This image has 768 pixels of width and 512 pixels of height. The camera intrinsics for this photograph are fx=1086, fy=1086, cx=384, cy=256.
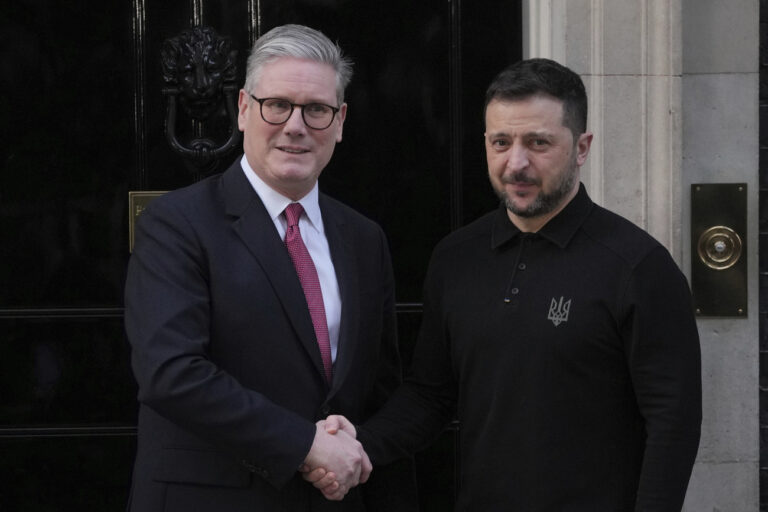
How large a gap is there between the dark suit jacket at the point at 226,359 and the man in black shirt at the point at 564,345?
14 cm

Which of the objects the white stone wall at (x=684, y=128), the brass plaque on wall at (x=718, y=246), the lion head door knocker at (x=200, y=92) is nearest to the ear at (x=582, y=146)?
the white stone wall at (x=684, y=128)

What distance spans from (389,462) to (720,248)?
4.86ft

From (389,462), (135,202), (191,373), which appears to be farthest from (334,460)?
(135,202)

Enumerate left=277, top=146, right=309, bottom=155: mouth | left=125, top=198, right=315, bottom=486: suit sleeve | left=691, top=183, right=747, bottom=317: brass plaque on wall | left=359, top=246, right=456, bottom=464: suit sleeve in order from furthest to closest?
left=691, top=183, right=747, bottom=317: brass plaque on wall
left=359, top=246, right=456, bottom=464: suit sleeve
left=277, top=146, right=309, bottom=155: mouth
left=125, top=198, right=315, bottom=486: suit sleeve

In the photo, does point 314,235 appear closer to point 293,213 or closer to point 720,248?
point 293,213

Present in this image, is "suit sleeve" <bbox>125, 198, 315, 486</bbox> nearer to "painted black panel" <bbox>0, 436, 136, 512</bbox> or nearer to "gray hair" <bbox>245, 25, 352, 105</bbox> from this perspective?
"gray hair" <bbox>245, 25, 352, 105</bbox>

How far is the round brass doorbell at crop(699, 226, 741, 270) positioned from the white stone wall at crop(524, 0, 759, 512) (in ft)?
0.17

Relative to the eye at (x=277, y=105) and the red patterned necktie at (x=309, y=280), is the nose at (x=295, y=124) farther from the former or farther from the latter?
the red patterned necktie at (x=309, y=280)

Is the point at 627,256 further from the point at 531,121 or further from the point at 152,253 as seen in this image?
the point at 152,253

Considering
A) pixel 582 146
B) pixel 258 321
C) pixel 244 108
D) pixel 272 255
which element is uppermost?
pixel 244 108

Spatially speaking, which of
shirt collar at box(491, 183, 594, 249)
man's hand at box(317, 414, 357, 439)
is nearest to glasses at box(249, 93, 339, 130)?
shirt collar at box(491, 183, 594, 249)

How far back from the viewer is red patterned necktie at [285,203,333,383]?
8.29 feet

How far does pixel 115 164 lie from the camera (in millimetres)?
3533

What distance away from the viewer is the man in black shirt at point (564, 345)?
2336 mm
